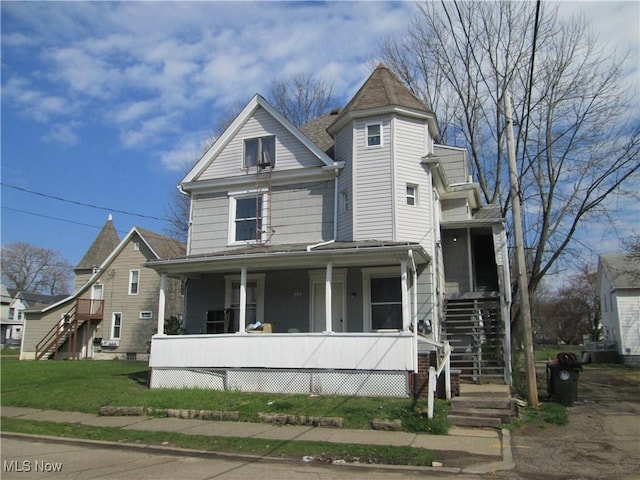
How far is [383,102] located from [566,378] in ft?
30.7

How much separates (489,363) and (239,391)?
7.47 m

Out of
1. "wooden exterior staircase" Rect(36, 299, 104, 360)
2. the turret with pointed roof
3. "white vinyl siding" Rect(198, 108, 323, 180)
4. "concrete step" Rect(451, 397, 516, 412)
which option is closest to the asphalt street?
"concrete step" Rect(451, 397, 516, 412)

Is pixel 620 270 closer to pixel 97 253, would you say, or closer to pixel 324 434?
pixel 324 434

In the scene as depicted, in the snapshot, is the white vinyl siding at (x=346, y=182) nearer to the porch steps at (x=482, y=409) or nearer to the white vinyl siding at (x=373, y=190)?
the white vinyl siding at (x=373, y=190)

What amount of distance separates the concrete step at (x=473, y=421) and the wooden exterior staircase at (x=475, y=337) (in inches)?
148

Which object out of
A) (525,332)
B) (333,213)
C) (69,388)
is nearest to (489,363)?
(525,332)

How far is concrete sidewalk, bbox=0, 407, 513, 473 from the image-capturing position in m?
8.62

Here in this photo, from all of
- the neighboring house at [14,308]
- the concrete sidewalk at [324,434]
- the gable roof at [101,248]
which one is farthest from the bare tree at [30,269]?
the concrete sidewalk at [324,434]

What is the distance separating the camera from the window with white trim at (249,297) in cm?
1695

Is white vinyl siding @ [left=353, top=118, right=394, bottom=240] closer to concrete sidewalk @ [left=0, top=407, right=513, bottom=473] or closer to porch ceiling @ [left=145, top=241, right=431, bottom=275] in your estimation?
porch ceiling @ [left=145, top=241, right=431, bottom=275]

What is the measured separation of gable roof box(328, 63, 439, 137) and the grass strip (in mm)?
10531

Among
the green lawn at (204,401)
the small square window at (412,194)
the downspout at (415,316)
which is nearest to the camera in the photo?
the green lawn at (204,401)

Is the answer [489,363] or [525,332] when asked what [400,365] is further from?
[489,363]

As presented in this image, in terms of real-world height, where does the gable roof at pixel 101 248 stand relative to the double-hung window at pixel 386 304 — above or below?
above
